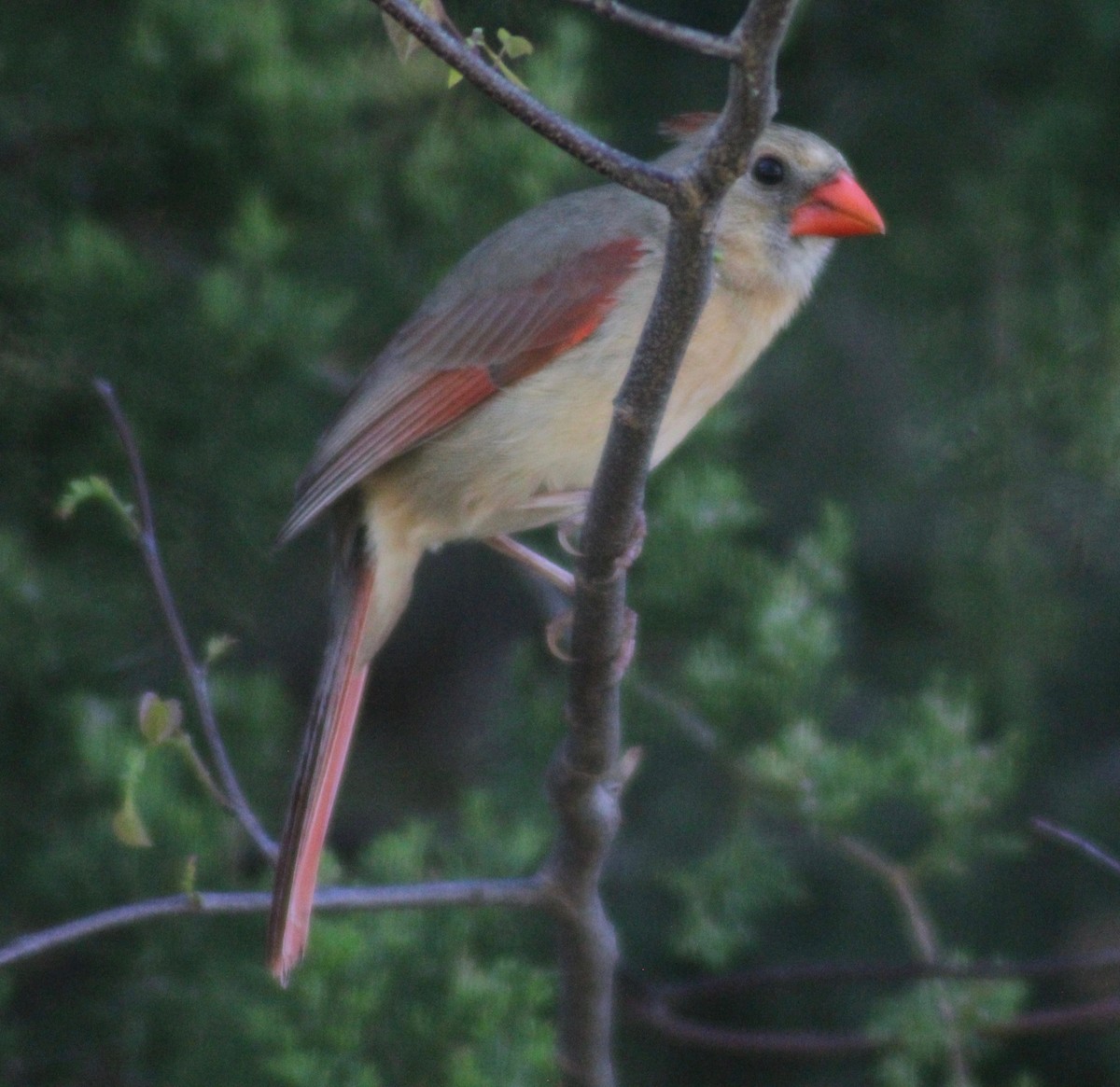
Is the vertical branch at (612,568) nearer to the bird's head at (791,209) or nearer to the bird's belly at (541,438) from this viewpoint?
the bird's belly at (541,438)

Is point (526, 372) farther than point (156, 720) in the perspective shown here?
Yes

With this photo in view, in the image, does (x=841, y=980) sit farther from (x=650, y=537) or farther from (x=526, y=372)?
(x=526, y=372)

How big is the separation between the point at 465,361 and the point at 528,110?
4.91 ft

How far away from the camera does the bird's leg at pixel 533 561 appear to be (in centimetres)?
324

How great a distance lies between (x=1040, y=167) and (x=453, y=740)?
2059 mm

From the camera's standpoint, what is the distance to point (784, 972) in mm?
3219

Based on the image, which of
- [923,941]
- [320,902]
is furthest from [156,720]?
[923,941]

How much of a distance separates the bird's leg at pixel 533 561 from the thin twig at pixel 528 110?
4.91 feet

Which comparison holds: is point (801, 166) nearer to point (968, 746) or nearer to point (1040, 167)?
point (1040, 167)

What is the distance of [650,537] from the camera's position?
11.8 ft

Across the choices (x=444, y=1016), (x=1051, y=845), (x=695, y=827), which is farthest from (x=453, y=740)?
(x=444, y=1016)

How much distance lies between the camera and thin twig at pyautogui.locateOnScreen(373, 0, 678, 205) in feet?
5.46

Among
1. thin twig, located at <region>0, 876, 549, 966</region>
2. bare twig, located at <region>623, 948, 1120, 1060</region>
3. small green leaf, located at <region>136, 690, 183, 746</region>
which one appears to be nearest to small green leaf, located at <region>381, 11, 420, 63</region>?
small green leaf, located at <region>136, 690, 183, 746</region>

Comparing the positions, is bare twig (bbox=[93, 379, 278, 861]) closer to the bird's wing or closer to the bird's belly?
the bird's wing
